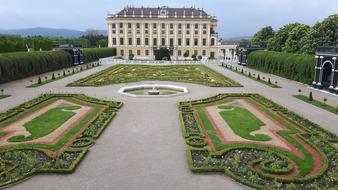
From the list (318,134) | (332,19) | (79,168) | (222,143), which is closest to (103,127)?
(79,168)

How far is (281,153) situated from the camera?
14.4m

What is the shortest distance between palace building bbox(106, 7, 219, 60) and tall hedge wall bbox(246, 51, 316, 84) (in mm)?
49536

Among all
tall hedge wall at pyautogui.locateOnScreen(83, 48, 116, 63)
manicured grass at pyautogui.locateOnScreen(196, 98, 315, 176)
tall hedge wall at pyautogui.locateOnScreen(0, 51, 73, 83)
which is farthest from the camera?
tall hedge wall at pyautogui.locateOnScreen(83, 48, 116, 63)

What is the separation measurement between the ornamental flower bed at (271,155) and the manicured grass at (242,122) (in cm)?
47

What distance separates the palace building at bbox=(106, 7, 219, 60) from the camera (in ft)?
349

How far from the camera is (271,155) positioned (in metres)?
14.2

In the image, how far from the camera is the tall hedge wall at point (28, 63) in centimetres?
3741

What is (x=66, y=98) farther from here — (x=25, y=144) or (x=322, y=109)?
(x=322, y=109)

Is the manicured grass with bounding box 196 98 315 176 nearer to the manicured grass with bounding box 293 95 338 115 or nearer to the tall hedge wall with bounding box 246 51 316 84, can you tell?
the manicured grass with bounding box 293 95 338 115

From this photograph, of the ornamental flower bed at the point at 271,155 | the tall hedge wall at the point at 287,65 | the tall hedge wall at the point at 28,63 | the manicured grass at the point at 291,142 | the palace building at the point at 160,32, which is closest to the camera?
the ornamental flower bed at the point at 271,155

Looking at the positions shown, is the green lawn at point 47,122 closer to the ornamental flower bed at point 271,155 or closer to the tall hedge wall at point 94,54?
the ornamental flower bed at point 271,155

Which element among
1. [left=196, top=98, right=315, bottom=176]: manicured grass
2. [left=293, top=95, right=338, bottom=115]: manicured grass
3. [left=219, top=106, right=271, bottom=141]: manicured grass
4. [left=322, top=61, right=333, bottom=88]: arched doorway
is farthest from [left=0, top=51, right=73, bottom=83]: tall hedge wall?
[left=322, top=61, right=333, bottom=88]: arched doorway

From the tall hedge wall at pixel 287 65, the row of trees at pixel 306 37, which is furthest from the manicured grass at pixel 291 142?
the row of trees at pixel 306 37

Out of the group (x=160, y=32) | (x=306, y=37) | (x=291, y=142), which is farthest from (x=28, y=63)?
(x=160, y=32)
